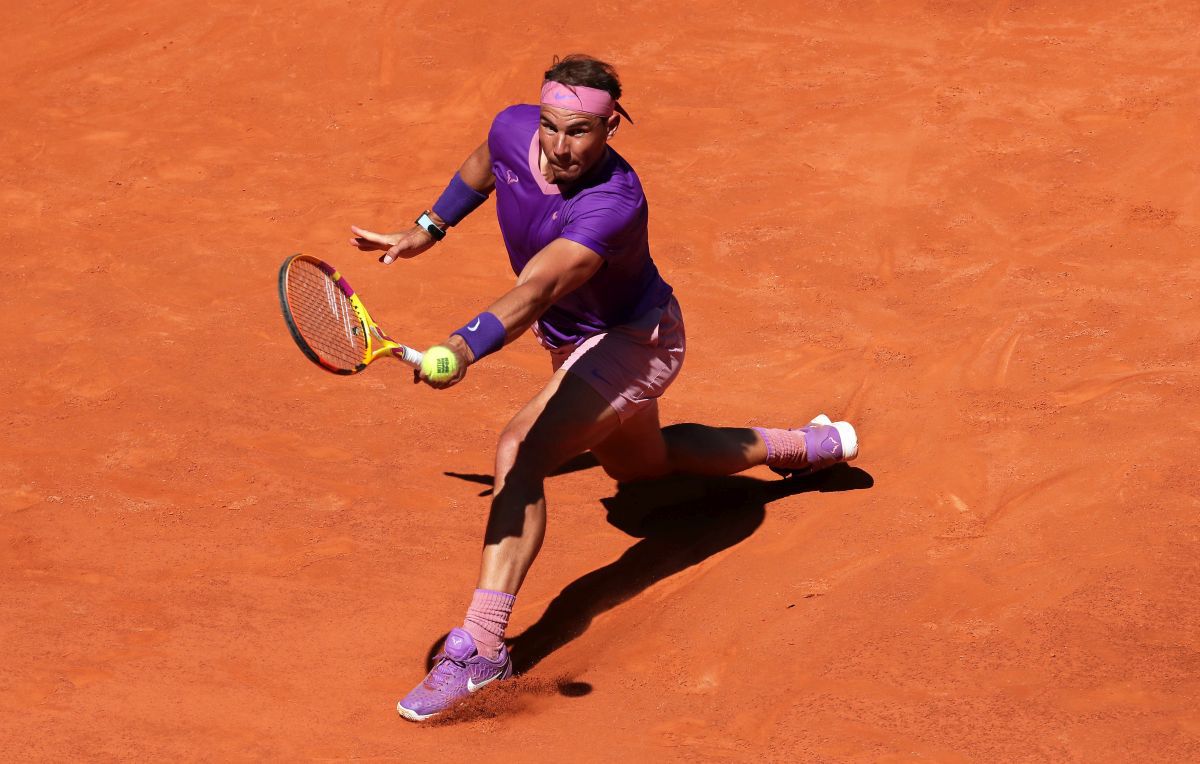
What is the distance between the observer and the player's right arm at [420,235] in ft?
17.8

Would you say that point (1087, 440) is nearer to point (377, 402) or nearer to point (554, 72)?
point (554, 72)

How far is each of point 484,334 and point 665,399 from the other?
8.31 feet

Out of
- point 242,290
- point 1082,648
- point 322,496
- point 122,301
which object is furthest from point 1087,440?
point 122,301

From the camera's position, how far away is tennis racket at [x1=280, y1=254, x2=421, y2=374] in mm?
4320

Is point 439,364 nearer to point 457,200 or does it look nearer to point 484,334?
point 484,334

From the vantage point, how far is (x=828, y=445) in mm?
5660

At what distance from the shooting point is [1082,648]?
14.3 feet

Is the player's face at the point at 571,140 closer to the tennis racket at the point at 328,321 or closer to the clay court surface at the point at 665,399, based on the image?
the tennis racket at the point at 328,321

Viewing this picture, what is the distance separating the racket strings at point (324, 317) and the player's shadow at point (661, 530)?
109 centimetres

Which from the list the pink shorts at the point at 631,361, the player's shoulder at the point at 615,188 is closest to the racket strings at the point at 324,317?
the pink shorts at the point at 631,361

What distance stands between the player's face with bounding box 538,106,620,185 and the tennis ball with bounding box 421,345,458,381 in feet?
→ 3.17

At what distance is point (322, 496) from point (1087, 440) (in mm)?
3131

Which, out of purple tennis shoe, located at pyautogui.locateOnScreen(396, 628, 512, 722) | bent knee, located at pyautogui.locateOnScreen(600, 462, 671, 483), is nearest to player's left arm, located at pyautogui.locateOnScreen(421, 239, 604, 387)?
purple tennis shoe, located at pyautogui.locateOnScreen(396, 628, 512, 722)

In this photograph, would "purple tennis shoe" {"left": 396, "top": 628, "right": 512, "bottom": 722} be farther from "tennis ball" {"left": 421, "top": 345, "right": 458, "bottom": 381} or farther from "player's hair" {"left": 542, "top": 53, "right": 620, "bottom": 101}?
"player's hair" {"left": 542, "top": 53, "right": 620, "bottom": 101}
